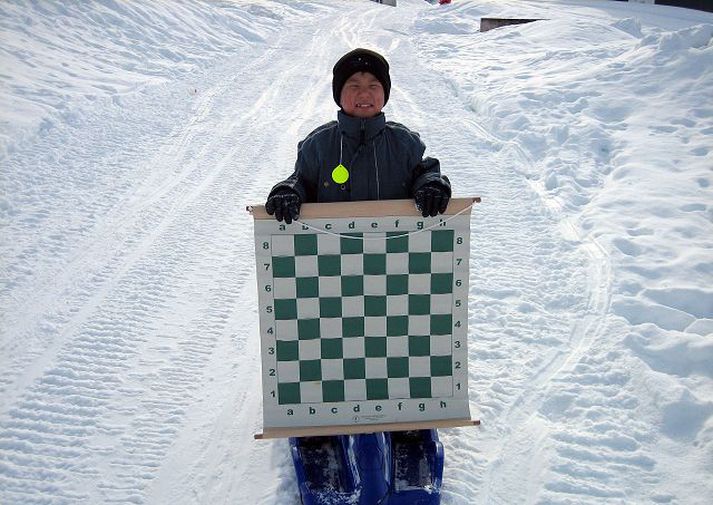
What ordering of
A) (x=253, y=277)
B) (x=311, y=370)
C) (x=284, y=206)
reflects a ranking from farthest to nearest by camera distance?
(x=253, y=277), (x=311, y=370), (x=284, y=206)

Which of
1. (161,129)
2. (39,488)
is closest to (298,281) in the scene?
(39,488)

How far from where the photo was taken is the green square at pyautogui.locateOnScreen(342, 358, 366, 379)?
3.08 metres

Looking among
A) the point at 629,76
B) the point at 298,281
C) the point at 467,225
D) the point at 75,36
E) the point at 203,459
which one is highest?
the point at 75,36

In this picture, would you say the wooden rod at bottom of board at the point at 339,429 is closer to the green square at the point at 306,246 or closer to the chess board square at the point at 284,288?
the chess board square at the point at 284,288

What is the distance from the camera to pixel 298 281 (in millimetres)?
3014

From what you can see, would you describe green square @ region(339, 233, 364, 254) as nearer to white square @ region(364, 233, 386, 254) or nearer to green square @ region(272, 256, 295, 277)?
white square @ region(364, 233, 386, 254)

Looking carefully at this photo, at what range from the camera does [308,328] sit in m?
3.05

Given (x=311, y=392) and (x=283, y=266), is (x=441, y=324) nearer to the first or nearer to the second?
(x=311, y=392)

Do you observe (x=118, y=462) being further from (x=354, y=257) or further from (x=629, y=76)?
(x=629, y=76)

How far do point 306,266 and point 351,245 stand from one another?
24cm

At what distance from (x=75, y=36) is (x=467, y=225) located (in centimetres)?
1270

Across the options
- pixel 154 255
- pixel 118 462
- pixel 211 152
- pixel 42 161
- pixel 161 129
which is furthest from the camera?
pixel 161 129

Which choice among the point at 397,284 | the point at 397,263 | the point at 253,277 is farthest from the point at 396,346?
the point at 253,277

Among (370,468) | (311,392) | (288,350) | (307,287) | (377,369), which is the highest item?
(307,287)
